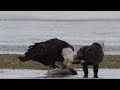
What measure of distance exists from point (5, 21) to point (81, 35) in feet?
15.3

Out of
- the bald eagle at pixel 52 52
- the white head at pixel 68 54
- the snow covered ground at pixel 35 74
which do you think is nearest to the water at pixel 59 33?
the snow covered ground at pixel 35 74

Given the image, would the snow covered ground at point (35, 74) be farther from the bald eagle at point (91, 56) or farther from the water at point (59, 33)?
the water at point (59, 33)

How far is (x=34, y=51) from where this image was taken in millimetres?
8875

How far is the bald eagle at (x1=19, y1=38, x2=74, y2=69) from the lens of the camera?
8656mm

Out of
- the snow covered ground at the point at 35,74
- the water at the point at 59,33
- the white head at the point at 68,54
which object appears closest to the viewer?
the white head at the point at 68,54

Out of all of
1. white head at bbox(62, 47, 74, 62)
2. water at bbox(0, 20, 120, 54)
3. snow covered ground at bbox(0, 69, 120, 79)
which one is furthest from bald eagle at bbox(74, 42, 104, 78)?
water at bbox(0, 20, 120, 54)

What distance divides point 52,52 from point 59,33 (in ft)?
25.1

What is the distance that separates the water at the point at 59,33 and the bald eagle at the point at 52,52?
3794mm

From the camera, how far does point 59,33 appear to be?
16.4 m

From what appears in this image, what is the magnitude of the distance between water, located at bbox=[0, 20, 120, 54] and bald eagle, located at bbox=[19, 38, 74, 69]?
3.79m

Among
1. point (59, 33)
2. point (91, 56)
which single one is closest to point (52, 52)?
point (91, 56)

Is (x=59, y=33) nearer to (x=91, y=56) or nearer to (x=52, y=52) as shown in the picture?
(x=52, y=52)

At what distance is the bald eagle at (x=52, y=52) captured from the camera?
28.4 ft

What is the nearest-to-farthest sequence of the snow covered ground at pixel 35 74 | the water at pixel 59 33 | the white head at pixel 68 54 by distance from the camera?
1. the white head at pixel 68 54
2. the snow covered ground at pixel 35 74
3. the water at pixel 59 33
